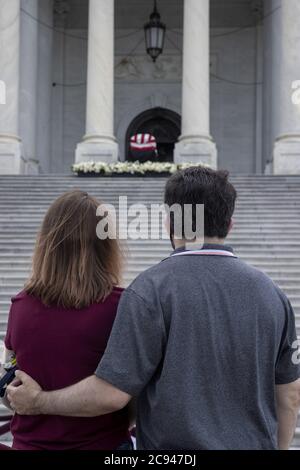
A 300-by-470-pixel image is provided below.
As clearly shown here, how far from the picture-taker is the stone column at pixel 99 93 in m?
19.0

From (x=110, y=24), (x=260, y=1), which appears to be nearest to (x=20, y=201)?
(x=110, y=24)

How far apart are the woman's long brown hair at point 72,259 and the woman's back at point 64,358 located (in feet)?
0.17

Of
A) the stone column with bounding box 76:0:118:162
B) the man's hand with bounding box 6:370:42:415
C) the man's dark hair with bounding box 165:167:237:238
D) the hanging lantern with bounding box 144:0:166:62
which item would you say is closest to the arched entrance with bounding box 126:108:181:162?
the stone column with bounding box 76:0:118:162

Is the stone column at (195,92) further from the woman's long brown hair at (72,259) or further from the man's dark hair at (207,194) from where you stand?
the man's dark hair at (207,194)

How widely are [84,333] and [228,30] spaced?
25.0 metres

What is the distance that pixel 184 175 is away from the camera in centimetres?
235

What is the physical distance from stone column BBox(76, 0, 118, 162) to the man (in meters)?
16.8

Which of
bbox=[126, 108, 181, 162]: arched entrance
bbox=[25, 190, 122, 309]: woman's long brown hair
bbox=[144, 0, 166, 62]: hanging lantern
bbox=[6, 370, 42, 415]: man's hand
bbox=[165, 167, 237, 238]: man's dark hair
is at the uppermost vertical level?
bbox=[144, 0, 166, 62]: hanging lantern

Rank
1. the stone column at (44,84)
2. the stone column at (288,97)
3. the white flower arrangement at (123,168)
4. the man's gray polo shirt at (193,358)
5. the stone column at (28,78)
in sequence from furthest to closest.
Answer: the stone column at (44,84), the stone column at (28,78), the stone column at (288,97), the white flower arrangement at (123,168), the man's gray polo shirt at (193,358)

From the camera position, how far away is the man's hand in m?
2.35

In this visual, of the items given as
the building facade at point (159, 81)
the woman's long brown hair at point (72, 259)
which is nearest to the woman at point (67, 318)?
the woman's long brown hair at point (72, 259)

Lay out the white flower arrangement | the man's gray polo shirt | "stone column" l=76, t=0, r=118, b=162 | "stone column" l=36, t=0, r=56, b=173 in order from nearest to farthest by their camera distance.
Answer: the man's gray polo shirt
the white flower arrangement
"stone column" l=76, t=0, r=118, b=162
"stone column" l=36, t=0, r=56, b=173

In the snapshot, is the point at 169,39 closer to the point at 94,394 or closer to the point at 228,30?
the point at 228,30

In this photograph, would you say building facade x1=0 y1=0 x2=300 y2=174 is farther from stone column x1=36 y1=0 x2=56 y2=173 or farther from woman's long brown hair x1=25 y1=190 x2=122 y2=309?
woman's long brown hair x1=25 y1=190 x2=122 y2=309
